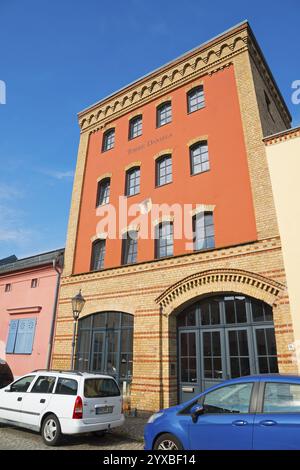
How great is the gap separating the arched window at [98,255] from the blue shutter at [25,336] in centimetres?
418

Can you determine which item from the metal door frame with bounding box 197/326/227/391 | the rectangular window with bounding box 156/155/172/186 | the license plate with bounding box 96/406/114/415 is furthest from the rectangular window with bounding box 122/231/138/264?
the license plate with bounding box 96/406/114/415

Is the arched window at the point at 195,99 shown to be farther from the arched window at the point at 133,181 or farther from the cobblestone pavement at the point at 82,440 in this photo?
the cobblestone pavement at the point at 82,440

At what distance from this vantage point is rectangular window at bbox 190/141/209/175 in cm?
1248

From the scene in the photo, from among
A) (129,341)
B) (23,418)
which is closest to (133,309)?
(129,341)

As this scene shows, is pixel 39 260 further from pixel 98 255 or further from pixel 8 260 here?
pixel 8 260

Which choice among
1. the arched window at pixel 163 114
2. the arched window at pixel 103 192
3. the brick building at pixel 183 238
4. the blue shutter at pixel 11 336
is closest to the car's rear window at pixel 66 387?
the brick building at pixel 183 238

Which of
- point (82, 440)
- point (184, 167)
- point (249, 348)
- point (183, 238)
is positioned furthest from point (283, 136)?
point (82, 440)

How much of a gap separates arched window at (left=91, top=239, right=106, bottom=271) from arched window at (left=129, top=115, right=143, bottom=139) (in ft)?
18.0

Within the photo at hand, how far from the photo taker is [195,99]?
14.2 metres

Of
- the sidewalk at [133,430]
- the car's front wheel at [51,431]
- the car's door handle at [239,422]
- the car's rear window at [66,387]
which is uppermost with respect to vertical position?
the car's rear window at [66,387]

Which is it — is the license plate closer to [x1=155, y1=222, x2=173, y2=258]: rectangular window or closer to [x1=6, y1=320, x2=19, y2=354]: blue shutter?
[x1=155, y1=222, x2=173, y2=258]: rectangular window

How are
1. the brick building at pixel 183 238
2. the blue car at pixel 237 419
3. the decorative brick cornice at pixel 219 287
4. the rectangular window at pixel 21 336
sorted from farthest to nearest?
the rectangular window at pixel 21 336
the brick building at pixel 183 238
the decorative brick cornice at pixel 219 287
the blue car at pixel 237 419

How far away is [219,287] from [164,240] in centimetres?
316

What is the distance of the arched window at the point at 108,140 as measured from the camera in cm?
1661
